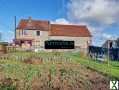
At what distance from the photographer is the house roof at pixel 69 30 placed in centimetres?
5888

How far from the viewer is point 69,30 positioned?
60000 mm

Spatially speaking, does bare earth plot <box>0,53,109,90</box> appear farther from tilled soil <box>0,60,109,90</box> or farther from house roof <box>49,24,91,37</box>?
house roof <box>49,24,91,37</box>

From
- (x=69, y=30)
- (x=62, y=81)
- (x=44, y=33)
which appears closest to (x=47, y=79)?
(x=62, y=81)

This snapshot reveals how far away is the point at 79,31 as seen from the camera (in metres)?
60.4

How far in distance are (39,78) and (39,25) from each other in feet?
145

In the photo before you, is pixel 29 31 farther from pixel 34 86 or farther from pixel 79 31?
pixel 34 86

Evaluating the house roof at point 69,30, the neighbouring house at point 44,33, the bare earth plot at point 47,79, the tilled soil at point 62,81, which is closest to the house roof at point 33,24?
the neighbouring house at point 44,33

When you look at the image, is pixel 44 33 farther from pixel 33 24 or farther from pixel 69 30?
pixel 69 30

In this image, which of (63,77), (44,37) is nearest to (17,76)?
(63,77)

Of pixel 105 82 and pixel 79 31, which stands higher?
pixel 79 31

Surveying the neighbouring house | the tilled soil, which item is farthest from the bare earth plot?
the neighbouring house

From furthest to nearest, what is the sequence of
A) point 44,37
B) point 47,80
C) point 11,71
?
point 44,37 → point 11,71 → point 47,80

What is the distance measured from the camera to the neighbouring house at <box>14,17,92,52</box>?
58037 millimetres

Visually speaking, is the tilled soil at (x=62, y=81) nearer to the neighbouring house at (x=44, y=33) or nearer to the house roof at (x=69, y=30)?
the neighbouring house at (x=44, y=33)
